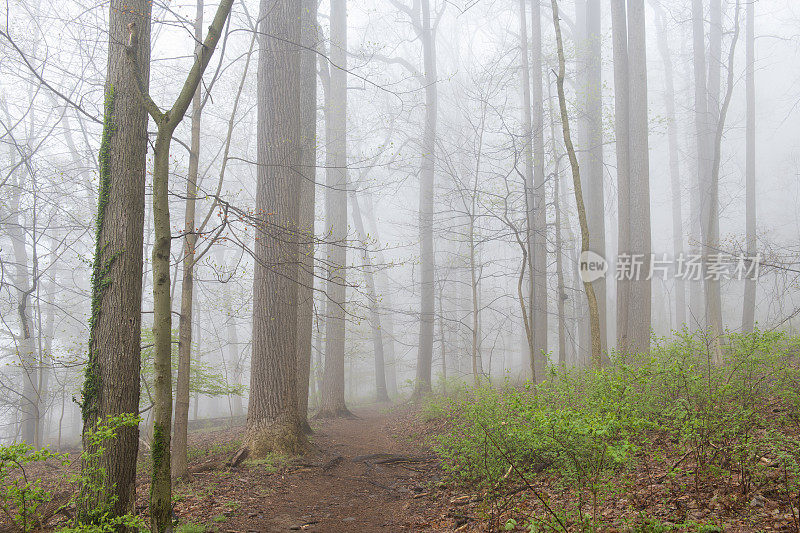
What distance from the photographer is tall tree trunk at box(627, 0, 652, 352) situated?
9.95 meters

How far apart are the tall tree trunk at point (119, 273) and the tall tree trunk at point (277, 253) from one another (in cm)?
242

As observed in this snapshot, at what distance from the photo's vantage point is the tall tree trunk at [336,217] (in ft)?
41.4

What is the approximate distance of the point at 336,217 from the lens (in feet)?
44.6

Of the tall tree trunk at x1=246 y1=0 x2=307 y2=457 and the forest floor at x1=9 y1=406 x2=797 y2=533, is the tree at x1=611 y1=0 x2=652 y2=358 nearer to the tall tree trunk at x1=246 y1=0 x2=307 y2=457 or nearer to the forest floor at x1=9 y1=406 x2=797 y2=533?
the forest floor at x1=9 y1=406 x2=797 y2=533

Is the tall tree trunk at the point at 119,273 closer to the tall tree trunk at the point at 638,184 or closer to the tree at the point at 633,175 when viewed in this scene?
the tree at the point at 633,175

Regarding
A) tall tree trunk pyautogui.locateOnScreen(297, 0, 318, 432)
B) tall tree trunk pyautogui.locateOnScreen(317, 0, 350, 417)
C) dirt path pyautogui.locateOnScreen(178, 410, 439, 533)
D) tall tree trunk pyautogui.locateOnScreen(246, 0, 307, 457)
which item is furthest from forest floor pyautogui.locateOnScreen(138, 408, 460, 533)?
tall tree trunk pyautogui.locateOnScreen(317, 0, 350, 417)

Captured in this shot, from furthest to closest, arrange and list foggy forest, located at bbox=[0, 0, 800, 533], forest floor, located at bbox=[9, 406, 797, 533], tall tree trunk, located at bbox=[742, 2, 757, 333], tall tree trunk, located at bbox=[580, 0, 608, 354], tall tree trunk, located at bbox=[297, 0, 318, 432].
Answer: tall tree trunk, located at bbox=[742, 2, 757, 333] → tall tree trunk, located at bbox=[580, 0, 608, 354] → tall tree trunk, located at bbox=[297, 0, 318, 432] → foggy forest, located at bbox=[0, 0, 800, 533] → forest floor, located at bbox=[9, 406, 797, 533]

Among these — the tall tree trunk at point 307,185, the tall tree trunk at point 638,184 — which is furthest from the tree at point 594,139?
the tall tree trunk at point 307,185

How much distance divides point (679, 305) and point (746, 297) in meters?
9.83

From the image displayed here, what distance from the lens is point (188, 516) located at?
437 cm

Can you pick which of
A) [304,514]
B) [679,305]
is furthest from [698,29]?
A: [304,514]

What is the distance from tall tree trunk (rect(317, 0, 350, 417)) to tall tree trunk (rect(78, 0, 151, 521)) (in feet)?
26.3

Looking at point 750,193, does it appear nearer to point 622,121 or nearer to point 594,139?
point 594,139

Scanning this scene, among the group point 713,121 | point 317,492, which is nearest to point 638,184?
point 713,121
